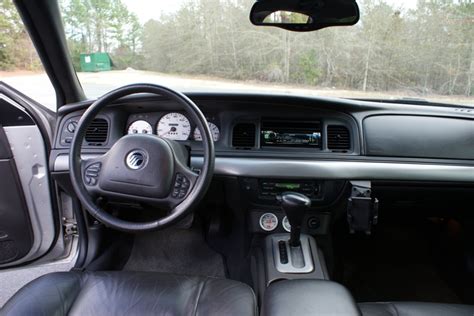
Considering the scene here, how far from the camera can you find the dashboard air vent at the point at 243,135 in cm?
202

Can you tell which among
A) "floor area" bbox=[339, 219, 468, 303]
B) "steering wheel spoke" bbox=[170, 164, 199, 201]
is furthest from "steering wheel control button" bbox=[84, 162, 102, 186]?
"floor area" bbox=[339, 219, 468, 303]

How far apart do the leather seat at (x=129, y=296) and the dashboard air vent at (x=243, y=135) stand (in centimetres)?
75

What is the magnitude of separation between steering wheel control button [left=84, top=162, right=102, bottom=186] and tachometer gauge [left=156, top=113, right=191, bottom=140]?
0.50 metres

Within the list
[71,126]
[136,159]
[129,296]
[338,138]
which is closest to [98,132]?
[71,126]

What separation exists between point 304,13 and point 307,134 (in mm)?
612

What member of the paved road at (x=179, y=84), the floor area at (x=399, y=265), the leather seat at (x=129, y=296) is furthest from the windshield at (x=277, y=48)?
the floor area at (x=399, y=265)

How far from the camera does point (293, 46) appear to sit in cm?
187

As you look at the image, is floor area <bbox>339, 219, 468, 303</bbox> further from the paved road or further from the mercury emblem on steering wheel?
the mercury emblem on steering wheel

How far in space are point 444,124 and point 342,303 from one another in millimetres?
1272

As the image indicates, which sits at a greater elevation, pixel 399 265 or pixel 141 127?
pixel 141 127

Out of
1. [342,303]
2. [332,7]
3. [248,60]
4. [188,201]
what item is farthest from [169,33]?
[342,303]

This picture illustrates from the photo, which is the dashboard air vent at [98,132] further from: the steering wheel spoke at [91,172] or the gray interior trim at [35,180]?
the steering wheel spoke at [91,172]

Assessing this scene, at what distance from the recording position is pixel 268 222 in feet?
7.04

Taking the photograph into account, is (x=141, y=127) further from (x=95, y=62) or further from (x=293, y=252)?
(x=293, y=252)
